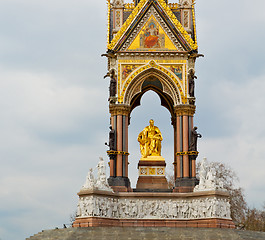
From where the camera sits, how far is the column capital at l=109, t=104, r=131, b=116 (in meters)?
36.7

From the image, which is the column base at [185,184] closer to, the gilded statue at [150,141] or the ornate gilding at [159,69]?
the gilded statue at [150,141]

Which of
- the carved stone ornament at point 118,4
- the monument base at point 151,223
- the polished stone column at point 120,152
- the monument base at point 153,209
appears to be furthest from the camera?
the carved stone ornament at point 118,4

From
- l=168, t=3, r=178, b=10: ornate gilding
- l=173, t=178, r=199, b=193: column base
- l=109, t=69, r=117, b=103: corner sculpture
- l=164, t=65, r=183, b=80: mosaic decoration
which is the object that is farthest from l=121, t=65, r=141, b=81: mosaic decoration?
l=173, t=178, r=199, b=193: column base

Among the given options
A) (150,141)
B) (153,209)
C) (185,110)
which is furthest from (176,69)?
(153,209)

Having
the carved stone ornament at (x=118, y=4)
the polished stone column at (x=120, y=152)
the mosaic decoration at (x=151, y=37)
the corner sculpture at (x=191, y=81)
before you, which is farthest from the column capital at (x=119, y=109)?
the carved stone ornament at (x=118, y=4)

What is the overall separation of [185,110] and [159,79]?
2.51 meters

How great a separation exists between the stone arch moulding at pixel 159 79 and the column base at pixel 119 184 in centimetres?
444

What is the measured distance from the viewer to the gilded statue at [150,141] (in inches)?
1500

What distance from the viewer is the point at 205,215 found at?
3406 centimetres

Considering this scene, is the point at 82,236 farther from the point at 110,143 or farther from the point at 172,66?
the point at 172,66

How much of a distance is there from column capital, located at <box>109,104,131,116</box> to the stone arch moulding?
1.02 feet

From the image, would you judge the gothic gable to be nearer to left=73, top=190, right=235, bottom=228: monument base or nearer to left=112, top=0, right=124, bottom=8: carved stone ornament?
left=112, top=0, right=124, bottom=8: carved stone ornament

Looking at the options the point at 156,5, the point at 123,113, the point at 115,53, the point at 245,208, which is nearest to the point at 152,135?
the point at 123,113

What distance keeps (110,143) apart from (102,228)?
6.09 metres
